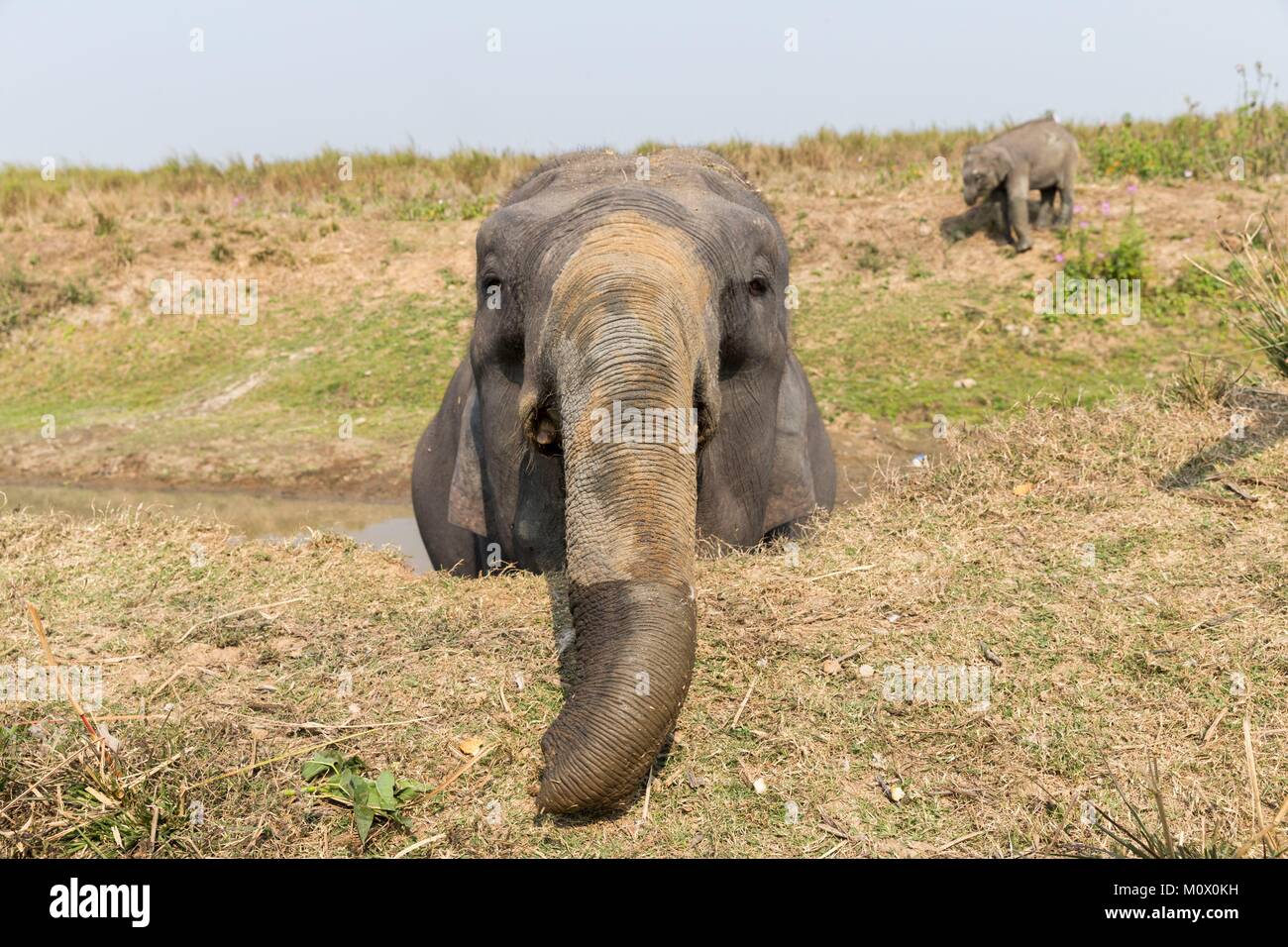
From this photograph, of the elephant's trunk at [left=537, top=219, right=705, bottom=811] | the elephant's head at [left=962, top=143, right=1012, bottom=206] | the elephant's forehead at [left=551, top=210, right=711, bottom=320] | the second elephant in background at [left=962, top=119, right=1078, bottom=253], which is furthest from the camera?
the elephant's head at [left=962, top=143, right=1012, bottom=206]

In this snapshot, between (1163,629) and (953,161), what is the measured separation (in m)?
18.8

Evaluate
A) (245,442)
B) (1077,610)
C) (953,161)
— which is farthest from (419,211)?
(1077,610)

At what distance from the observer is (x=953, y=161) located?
21.6m

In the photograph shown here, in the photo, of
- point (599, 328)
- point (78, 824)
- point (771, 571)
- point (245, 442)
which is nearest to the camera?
point (78, 824)

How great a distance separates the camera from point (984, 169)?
1620 cm

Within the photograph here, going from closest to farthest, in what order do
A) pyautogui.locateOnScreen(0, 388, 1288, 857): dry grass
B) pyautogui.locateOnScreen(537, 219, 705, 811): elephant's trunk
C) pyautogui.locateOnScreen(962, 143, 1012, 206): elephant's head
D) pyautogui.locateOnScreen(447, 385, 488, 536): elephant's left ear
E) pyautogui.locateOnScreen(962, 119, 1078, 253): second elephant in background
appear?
pyautogui.locateOnScreen(537, 219, 705, 811): elephant's trunk → pyautogui.locateOnScreen(0, 388, 1288, 857): dry grass → pyautogui.locateOnScreen(447, 385, 488, 536): elephant's left ear → pyautogui.locateOnScreen(962, 119, 1078, 253): second elephant in background → pyautogui.locateOnScreen(962, 143, 1012, 206): elephant's head

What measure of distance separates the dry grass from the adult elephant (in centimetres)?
33

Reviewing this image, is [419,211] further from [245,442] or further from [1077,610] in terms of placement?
[1077,610]

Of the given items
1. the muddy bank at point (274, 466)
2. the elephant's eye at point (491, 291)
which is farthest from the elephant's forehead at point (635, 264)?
the muddy bank at point (274, 466)

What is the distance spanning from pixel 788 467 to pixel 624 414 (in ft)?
7.92

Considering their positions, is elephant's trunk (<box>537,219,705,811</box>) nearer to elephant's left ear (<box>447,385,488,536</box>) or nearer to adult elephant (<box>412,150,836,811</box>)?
adult elephant (<box>412,150,836,811</box>)

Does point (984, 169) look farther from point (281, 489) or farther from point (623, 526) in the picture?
point (623, 526)

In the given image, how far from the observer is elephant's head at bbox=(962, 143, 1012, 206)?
16.1 m

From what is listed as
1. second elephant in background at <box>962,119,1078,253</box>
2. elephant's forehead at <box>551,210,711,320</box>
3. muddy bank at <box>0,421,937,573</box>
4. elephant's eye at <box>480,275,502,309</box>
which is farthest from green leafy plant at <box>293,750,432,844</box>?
second elephant in background at <box>962,119,1078,253</box>
